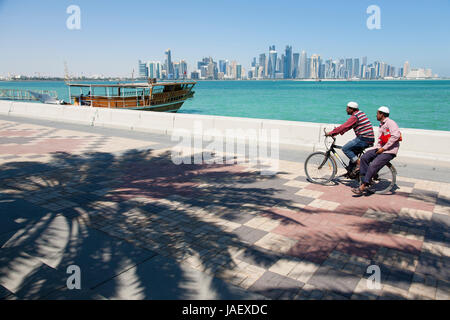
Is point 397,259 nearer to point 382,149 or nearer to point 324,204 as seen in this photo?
point 324,204

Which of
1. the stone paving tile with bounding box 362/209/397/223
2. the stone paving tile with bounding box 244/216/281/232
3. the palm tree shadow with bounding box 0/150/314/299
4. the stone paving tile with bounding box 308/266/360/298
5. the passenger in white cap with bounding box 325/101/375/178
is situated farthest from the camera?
the passenger in white cap with bounding box 325/101/375/178

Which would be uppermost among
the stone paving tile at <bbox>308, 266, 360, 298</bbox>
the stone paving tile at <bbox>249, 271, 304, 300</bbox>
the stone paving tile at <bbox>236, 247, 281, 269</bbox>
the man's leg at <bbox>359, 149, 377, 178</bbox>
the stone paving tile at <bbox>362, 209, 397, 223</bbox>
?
the man's leg at <bbox>359, 149, 377, 178</bbox>

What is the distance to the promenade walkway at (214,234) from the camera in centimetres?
363

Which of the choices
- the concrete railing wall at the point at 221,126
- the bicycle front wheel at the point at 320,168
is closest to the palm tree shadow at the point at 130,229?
the bicycle front wheel at the point at 320,168

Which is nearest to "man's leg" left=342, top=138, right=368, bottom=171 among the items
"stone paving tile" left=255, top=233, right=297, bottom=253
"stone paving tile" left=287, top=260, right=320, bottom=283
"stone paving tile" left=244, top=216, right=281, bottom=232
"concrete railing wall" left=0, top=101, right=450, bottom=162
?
"concrete railing wall" left=0, top=101, right=450, bottom=162

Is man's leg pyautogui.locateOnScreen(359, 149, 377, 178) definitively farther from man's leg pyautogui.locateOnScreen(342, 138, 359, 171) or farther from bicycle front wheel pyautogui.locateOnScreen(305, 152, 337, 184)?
bicycle front wheel pyautogui.locateOnScreen(305, 152, 337, 184)

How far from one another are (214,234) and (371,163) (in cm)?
336

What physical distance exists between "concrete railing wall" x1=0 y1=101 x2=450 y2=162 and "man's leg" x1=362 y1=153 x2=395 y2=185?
8.71 feet

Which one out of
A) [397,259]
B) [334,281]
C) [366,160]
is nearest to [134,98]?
[366,160]

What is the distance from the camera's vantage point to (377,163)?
20.6ft

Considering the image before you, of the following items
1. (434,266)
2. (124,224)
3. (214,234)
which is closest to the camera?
(434,266)

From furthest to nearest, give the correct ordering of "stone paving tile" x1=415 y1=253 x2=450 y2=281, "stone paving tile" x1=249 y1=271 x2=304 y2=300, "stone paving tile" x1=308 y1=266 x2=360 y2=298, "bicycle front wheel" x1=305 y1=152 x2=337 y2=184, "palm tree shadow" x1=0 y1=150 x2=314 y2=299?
1. "bicycle front wheel" x1=305 y1=152 x2=337 y2=184
2. "stone paving tile" x1=415 y1=253 x2=450 y2=281
3. "palm tree shadow" x1=0 y1=150 x2=314 y2=299
4. "stone paving tile" x1=308 y1=266 x2=360 y2=298
5. "stone paving tile" x1=249 y1=271 x2=304 y2=300

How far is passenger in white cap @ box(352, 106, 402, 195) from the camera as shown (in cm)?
612
